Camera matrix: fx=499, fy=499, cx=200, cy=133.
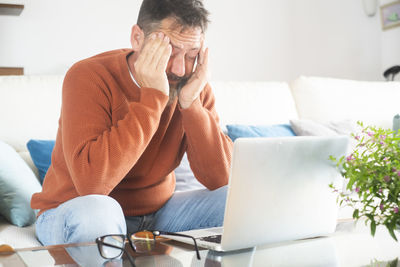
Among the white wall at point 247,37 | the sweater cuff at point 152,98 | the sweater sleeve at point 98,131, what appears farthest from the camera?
the white wall at point 247,37

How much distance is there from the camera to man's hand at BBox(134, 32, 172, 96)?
4.19 feet

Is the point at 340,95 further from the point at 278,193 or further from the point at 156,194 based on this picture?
the point at 278,193

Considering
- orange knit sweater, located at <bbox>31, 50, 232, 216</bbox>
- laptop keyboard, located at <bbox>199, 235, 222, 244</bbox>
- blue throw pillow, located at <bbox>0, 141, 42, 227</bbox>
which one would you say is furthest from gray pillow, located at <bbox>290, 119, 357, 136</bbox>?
laptop keyboard, located at <bbox>199, 235, 222, 244</bbox>

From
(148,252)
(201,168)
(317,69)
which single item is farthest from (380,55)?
(148,252)

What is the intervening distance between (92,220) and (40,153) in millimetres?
865

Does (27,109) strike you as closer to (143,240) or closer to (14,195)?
(14,195)

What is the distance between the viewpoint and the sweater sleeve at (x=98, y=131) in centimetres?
116

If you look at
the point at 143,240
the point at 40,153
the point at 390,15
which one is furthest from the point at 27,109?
the point at 390,15

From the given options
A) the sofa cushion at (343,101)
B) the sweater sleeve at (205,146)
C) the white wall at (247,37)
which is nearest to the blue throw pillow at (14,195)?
the sweater sleeve at (205,146)

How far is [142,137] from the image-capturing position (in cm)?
121

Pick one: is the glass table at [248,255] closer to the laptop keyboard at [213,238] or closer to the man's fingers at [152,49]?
the laptop keyboard at [213,238]

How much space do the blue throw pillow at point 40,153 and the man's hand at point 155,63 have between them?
0.64 m

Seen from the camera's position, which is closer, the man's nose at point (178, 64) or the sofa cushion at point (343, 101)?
the man's nose at point (178, 64)

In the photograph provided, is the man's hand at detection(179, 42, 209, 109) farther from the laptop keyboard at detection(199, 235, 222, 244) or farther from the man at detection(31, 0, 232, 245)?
the laptop keyboard at detection(199, 235, 222, 244)
